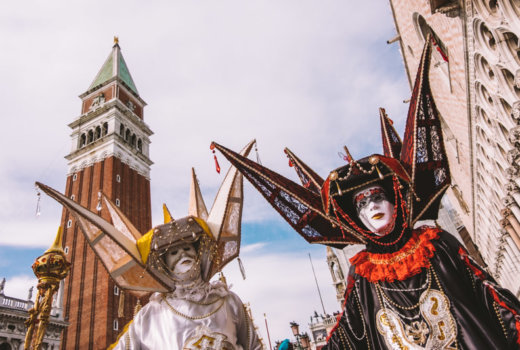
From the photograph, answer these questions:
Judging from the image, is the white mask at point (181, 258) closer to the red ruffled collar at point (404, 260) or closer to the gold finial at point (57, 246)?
the gold finial at point (57, 246)

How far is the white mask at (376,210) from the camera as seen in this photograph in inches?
146

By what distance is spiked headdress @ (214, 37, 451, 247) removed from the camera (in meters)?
3.84

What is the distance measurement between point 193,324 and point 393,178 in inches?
115

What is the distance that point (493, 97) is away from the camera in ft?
24.6

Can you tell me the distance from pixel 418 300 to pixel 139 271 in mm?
3421

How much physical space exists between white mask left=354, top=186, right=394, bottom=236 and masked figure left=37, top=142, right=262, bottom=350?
204cm

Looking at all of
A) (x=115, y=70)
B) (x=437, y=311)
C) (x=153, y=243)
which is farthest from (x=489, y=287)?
(x=115, y=70)

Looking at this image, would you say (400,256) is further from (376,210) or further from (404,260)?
(376,210)

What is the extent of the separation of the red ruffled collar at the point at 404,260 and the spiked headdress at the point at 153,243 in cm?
199

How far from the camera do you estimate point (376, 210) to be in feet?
12.3

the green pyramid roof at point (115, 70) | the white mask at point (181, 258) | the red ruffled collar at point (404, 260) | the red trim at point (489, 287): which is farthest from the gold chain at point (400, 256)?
the green pyramid roof at point (115, 70)

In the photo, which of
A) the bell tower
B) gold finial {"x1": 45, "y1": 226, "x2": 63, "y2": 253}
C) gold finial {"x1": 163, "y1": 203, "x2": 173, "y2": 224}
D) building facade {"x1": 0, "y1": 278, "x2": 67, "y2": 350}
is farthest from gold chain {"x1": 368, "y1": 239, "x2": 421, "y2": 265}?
the bell tower

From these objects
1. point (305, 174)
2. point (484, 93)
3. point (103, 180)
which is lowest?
point (305, 174)

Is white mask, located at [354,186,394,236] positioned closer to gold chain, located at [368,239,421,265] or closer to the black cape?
gold chain, located at [368,239,421,265]
